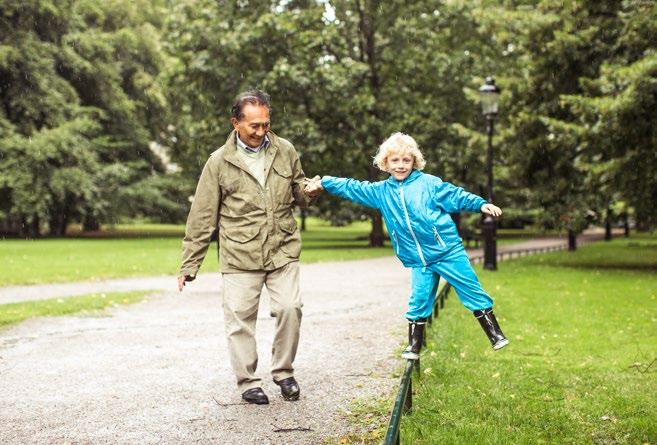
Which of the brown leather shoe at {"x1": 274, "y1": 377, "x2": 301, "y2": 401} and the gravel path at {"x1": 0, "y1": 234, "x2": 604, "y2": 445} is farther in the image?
the brown leather shoe at {"x1": 274, "y1": 377, "x2": 301, "y2": 401}

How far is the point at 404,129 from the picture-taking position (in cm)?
2577

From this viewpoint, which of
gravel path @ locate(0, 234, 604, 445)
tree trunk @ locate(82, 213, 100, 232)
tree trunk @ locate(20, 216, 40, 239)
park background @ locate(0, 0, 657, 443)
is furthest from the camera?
tree trunk @ locate(82, 213, 100, 232)

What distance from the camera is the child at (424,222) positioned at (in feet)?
16.4

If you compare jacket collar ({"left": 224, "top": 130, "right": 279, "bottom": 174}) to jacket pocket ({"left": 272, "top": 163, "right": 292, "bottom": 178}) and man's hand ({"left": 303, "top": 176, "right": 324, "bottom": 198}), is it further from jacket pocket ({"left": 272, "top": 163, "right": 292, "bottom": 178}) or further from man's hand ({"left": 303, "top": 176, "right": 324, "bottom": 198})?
man's hand ({"left": 303, "top": 176, "right": 324, "bottom": 198})

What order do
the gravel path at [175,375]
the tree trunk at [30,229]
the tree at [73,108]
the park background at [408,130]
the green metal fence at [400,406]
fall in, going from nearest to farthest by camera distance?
the green metal fence at [400,406]
the gravel path at [175,375]
the park background at [408,130]
the tree at [73,108]
the tree trunk at [30,229]

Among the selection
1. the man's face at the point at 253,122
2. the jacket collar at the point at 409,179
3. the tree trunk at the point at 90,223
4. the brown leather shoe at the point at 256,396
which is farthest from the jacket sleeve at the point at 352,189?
the tree trunk at the point at 90,223

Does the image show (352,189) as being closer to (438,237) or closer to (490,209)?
A: (438,237)

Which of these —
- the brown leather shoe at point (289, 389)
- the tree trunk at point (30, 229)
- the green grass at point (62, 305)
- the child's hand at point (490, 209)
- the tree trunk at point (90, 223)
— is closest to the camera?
the child's hand at point (490, 209)

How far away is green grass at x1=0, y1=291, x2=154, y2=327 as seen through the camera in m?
9.61

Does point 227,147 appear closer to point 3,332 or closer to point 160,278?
point 3,332

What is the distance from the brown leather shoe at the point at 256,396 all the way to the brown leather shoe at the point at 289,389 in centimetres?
14

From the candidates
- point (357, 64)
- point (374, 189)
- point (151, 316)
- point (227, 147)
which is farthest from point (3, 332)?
point (357, 64)

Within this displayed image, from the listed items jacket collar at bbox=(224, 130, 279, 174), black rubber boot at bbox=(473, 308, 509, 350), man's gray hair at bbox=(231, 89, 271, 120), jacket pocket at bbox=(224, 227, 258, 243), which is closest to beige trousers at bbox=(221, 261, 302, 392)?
jacket pocket at bbox=(224, 227, 258, 243)

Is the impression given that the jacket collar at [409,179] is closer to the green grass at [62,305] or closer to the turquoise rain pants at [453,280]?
the turquoise rain pants at [453,280]
